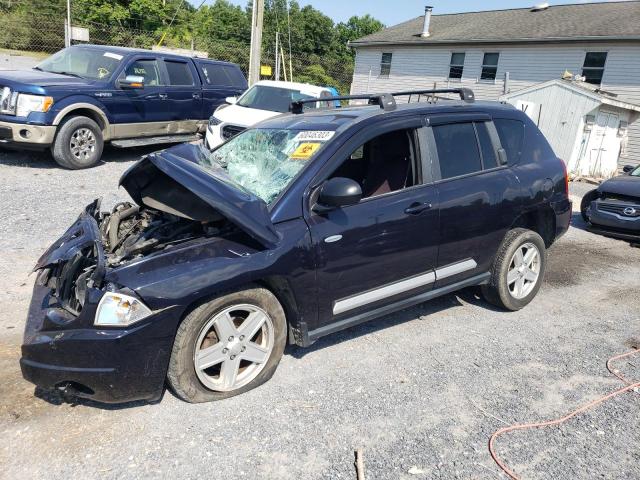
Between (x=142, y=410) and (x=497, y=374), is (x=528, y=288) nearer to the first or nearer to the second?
(x=497, y=374)

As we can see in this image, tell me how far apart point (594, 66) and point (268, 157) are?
2106 cm

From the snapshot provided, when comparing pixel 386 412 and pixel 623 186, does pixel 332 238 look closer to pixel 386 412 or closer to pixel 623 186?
pixel 386 412

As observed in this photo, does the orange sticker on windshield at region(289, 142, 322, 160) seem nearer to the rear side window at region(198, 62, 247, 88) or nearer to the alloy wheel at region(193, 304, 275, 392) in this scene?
the alloy wheel at region(193, 304, 275, 392)

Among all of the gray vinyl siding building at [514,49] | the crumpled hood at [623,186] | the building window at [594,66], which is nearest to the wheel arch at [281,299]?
the crumpled hood at [623,186]

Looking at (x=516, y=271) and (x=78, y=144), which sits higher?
(x=78, y=144)

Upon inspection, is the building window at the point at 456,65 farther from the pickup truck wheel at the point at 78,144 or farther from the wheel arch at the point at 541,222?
the wheel arch at the point at 541,222

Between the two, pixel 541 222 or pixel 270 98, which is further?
pixel 270 98

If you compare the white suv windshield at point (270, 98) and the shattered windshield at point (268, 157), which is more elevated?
the white suv windshield at point (270, 98)

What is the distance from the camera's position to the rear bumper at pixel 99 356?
108 inches

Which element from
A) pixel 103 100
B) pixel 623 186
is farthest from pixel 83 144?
pixel 623 186

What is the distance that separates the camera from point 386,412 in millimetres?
3195

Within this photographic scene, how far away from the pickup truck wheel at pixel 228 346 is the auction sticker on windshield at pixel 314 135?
1.21 m

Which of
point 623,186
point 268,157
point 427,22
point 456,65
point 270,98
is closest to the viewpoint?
point 268,157

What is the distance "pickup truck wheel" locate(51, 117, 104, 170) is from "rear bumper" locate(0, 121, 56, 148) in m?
0.25
